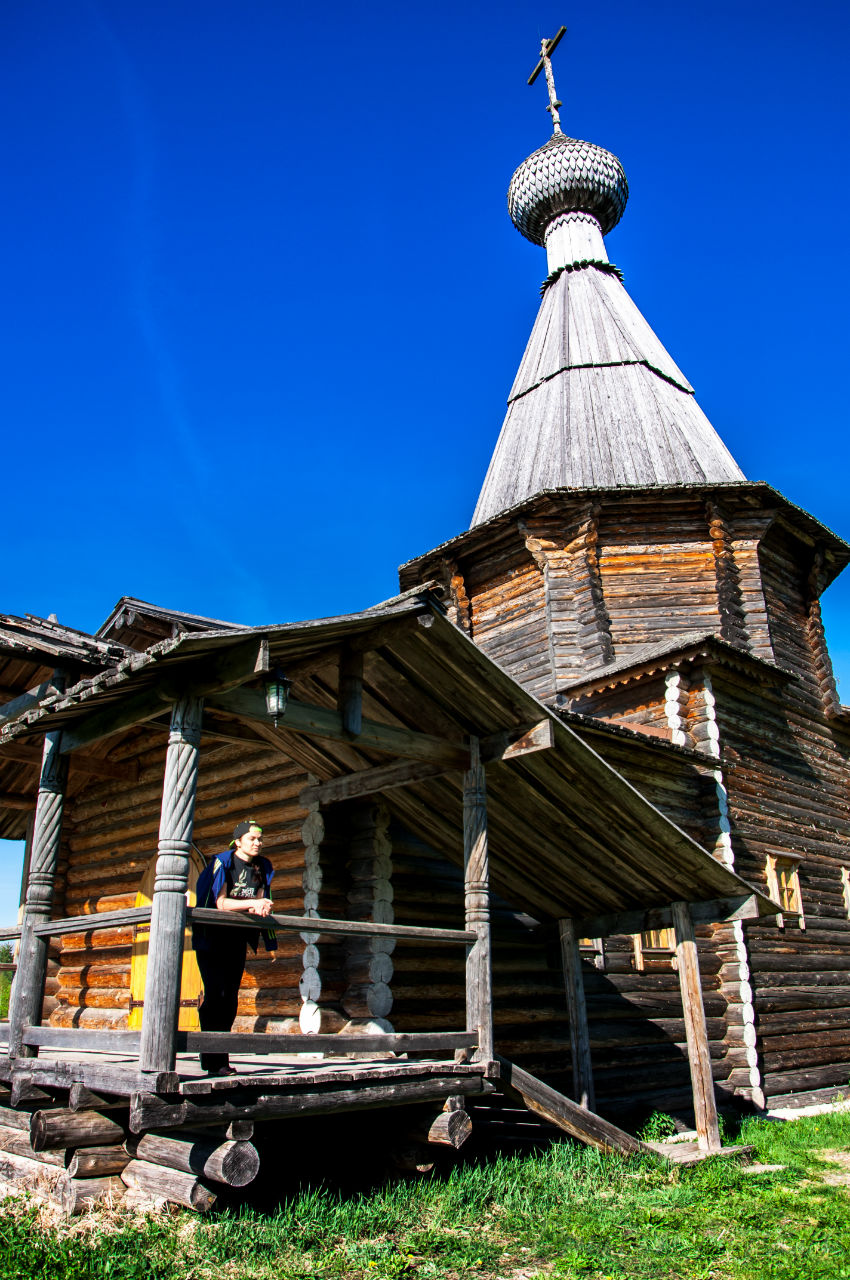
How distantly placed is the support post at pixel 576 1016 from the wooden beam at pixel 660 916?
0.15m

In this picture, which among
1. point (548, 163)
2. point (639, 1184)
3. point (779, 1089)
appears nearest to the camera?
point (639, 1184)

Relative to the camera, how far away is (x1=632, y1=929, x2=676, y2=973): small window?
12469 millimetres

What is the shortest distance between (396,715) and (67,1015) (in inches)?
282

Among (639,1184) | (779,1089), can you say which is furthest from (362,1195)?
(779,1089)

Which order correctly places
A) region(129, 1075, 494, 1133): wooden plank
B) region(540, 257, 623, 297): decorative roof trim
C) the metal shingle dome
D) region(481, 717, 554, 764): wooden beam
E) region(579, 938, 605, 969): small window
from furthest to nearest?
the metal shingle dome, region(540, 257, 623, 297): decorative roof trim, region(579, 938, 605, 969): small window, region(481, 717, 554, 764): wooden beam, region(129, 1075, 494, 1133): wooden plank

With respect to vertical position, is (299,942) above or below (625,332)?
below

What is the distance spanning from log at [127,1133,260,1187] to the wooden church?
0.08 feet

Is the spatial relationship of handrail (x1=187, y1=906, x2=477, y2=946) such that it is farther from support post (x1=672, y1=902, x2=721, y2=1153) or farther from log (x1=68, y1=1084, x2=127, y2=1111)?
support post (x1=672, y1=902, x2=721, y2=1153)

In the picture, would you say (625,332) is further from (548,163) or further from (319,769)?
(319,769)

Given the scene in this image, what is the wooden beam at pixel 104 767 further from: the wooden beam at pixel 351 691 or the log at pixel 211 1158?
the log at pixel 211 1158

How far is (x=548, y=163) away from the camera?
86.8ft

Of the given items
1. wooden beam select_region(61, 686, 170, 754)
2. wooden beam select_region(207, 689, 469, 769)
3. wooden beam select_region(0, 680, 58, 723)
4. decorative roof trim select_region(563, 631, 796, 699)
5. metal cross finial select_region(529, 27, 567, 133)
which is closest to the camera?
wooden beam select_region(61, 686, 170, 754)

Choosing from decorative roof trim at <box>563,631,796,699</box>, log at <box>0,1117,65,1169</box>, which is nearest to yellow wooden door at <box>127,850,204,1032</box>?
log at <box>0,1117,65,1169</box>

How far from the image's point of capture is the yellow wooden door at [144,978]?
10688 millimetres
